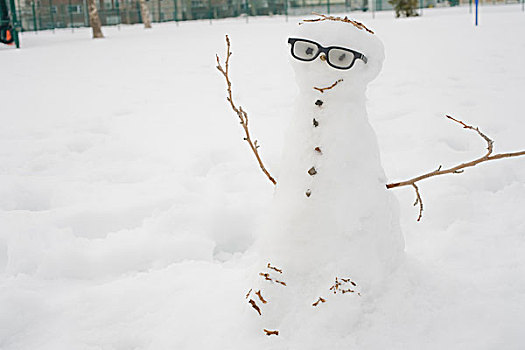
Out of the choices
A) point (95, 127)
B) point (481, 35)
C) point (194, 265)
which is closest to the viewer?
point (194, 265)

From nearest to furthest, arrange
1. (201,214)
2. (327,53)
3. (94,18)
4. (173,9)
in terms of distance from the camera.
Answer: (327,53) < (201,214) < (94,18) < (173,9)

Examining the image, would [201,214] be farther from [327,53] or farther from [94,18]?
[94,18]

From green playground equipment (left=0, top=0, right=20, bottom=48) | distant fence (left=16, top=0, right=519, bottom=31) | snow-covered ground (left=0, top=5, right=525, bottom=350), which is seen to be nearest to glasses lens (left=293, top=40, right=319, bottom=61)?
snow-covered ground (left=0, top=5, right=525, bottom=350)

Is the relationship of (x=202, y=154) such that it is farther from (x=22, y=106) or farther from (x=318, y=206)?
(x=22, y=106)

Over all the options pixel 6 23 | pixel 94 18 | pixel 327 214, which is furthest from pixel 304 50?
pixel 94 18

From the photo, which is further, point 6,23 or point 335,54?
point 6,23

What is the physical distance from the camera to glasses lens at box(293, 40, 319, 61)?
136 centimetres

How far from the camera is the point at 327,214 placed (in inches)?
55.2

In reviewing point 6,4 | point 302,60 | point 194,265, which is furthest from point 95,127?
point 6,4

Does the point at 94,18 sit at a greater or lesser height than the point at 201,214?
greater

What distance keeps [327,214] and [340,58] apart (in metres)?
0.47

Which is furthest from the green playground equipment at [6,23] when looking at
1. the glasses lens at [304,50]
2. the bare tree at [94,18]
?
the glasses lens at [304,50]

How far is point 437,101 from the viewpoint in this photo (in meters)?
4.24

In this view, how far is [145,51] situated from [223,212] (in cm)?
695
